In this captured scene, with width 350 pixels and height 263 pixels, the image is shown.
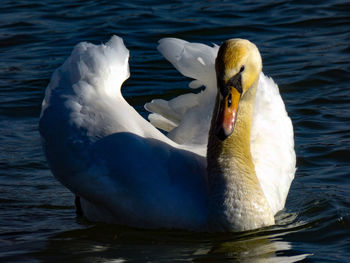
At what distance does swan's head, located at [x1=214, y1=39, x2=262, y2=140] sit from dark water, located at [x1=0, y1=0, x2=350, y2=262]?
35.0 inches

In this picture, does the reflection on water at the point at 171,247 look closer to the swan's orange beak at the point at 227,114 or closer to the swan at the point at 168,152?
the swan at the point at 168,152

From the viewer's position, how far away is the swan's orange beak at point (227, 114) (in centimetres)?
561

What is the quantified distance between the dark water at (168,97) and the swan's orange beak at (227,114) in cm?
84

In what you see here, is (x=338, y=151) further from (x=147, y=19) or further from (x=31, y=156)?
(x=147, y=19)

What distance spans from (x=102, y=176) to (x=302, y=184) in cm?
217

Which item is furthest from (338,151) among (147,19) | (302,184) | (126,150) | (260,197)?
(147,19)

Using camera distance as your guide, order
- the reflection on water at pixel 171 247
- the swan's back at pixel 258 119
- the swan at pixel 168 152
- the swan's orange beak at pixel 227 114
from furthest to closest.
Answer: the swan's back at pixel 258 119 → the swan at pixel 168 152 → the reflection on water at pixel 171 247 → the swan's orange beak at pixel 227 114

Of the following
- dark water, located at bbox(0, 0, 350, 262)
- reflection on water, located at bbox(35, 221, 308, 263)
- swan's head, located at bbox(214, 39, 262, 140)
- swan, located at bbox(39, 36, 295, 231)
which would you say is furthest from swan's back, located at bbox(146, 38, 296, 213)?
swan's head, located at bbox(214, 39, 262, 140)

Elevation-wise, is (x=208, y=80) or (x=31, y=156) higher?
(x=208, y=80)

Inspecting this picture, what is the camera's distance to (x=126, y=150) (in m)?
6.13

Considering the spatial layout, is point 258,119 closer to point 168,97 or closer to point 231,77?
point 231,77

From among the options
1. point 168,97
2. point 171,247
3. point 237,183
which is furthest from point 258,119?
point 168,97

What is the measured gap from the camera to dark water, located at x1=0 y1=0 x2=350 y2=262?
5.99 metres

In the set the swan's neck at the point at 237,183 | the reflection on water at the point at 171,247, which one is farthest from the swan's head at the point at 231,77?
the reflection on water at the point at 171,247
